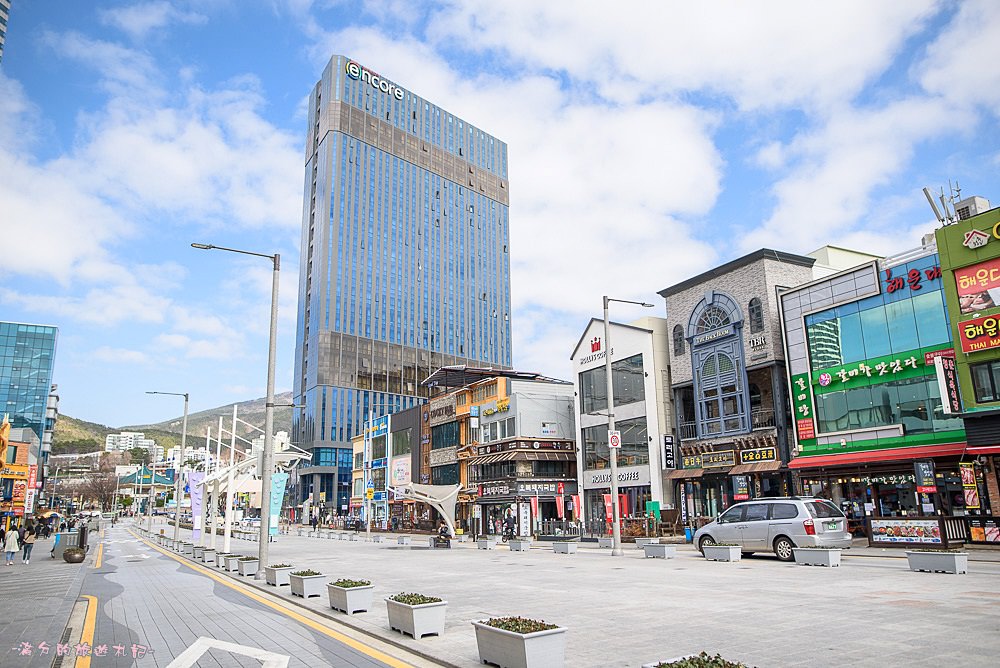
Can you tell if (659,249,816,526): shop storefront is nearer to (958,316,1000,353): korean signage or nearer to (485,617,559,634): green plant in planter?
(958,316,1000,353): korean signage

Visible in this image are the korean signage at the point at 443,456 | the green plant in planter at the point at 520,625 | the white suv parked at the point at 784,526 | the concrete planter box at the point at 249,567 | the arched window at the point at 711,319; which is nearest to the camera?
the green plant in planter at the point at 520,625

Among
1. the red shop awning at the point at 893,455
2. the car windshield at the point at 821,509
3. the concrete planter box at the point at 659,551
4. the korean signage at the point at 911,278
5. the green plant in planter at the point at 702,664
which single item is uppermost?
the korean signage at the point at 911,278

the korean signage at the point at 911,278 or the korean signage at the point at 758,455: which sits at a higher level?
the korean signage at the point at 911,278

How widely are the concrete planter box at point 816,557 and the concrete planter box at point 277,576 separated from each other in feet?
48.0

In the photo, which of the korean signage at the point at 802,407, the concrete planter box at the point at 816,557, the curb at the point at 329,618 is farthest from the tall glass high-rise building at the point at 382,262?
the concrete planter box at the point at 816,557

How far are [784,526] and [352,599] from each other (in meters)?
15.3

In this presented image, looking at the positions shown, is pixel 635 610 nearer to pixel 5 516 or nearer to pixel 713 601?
pixel 713 601

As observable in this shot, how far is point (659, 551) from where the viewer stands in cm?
2697

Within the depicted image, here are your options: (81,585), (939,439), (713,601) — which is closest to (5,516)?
(81,585)

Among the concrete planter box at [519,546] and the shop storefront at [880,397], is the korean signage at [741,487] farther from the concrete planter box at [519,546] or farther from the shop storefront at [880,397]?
the concrete planter box at [519,546]

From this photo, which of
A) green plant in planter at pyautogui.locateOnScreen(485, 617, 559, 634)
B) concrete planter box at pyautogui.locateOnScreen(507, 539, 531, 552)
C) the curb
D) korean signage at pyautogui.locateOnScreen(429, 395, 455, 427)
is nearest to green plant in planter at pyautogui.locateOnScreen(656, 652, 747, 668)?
green plant in planter at pyautogui.locateOnScreen(485, 617, 559, 634)

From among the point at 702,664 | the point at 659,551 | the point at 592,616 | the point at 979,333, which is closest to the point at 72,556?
Result: the point at 659,551

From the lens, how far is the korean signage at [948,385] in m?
28.7

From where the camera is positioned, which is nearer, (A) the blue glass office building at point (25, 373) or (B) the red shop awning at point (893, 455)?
(B) the red shop awning at point (893, 455)
